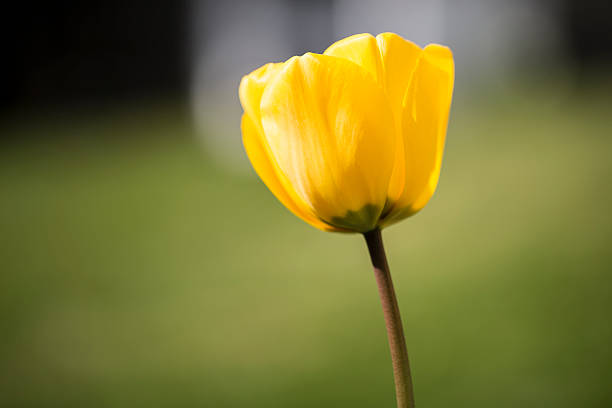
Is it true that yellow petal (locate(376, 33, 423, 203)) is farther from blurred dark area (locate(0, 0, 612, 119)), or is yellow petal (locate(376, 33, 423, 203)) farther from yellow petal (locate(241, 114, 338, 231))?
blurred dark area (locate(0, 0, 612, 119))

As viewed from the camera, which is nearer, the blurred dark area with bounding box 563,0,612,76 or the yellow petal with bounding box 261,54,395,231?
the yellow petal with bounding box 261,54,395,231

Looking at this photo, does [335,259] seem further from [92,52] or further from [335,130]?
[92,52]

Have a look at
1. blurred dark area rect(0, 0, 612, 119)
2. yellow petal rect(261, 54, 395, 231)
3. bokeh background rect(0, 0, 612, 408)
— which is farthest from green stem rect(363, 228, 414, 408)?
blurred dark area rect(0, 0, 612, 119)

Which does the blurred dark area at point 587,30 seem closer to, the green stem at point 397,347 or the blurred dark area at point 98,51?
the blurred dark area at point 98,51

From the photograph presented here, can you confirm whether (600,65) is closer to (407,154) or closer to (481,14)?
(481,14)

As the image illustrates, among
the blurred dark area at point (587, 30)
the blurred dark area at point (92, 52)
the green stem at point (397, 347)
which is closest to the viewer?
the green stem at point (397, 347)

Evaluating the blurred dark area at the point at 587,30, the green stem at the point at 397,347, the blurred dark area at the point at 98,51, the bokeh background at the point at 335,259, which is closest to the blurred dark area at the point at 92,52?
the blurred dark area at the point at 98,51

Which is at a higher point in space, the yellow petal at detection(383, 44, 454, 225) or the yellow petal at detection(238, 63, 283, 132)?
the yellow petal at detection(238, 63, 283, 132)

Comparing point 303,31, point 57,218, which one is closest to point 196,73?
point 303,31
